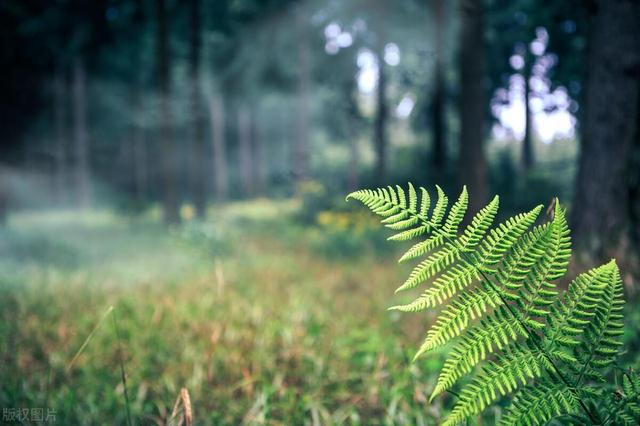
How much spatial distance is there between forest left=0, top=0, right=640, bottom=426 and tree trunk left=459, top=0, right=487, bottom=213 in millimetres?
31

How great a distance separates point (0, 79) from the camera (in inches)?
381

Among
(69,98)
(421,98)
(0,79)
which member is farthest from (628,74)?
(69,98)

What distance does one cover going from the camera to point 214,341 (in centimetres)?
217

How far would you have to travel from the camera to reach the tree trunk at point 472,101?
6.65 m

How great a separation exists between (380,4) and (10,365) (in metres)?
13.7

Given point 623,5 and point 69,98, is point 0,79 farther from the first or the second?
point 69,98

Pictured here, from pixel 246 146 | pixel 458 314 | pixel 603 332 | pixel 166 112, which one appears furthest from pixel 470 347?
pixel 246 146

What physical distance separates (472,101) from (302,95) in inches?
342

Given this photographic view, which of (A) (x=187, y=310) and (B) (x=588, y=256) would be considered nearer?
(B) (x=588, y=256)

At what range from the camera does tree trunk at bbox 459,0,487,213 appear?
6.65m

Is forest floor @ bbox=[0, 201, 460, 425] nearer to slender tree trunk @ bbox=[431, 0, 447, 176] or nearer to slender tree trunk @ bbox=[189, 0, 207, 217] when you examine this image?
slender tree trunk @ bbox=[431, 0, 447, 176]

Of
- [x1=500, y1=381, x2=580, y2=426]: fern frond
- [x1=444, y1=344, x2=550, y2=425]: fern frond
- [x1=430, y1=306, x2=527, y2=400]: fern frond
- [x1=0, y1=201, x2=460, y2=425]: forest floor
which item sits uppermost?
[x1=430, y1=306, x2=527, y2=400]: fern frond

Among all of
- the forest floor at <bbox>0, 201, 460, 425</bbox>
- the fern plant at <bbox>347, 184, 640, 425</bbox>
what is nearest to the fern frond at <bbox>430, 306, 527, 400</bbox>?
the fern plant at <bbox>347, 184, 640, 425</bbox>

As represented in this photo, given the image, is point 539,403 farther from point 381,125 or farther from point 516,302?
point 381,125
